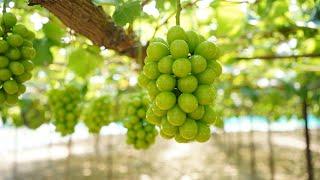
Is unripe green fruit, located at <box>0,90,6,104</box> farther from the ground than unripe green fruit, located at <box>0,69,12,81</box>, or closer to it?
closer to it

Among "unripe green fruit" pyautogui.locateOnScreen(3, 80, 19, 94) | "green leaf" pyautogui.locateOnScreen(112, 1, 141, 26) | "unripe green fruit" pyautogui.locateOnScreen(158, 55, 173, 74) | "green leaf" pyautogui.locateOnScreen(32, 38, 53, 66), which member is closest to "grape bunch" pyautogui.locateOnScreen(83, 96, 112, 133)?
"green leaf" pyautogui.locateOnScreen(32, 38, 53, 66)

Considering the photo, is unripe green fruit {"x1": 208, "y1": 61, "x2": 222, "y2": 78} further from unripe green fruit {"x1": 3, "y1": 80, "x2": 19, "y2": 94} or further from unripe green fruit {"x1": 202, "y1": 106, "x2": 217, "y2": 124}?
unripe green fruit {"x1": 3, "y1": 80, "x2": 19, "y2": 94}

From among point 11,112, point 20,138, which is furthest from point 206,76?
point 20,138

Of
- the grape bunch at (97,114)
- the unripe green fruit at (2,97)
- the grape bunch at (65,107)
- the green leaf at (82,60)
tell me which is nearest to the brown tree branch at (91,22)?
the unripe green fruit at (2,97)

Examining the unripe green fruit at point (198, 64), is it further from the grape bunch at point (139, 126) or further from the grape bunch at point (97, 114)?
the grape bunch at point (97, 114)

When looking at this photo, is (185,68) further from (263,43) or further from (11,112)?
(11,112)
